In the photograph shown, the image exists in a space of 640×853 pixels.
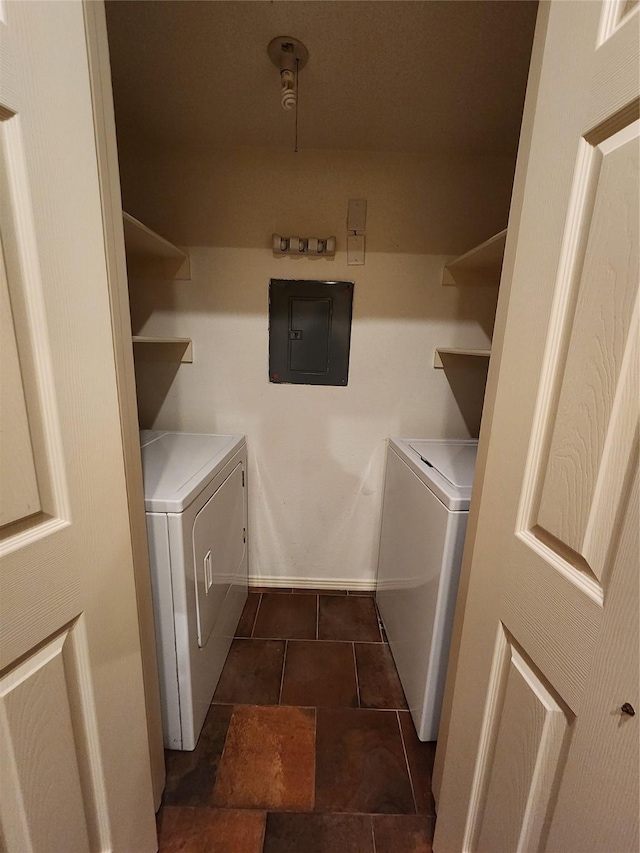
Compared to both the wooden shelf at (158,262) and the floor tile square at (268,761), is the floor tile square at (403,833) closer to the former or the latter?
the floor tile square at (268,761)

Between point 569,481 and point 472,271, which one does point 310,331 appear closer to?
point 472,271

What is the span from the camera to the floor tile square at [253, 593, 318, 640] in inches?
67.6

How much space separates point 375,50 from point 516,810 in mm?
1936

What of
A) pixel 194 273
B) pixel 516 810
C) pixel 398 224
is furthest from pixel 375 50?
pixel 516 810

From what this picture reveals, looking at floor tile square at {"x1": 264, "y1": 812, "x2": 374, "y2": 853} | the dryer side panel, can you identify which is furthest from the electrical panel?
floor tile square at {"x1": 264, "y1": 812, "x2": 374, "y2": 853}

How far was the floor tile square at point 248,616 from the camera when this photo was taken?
1.73 m

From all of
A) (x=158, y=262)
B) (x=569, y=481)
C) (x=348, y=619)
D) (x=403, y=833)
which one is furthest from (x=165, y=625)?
(x=158, y=262)

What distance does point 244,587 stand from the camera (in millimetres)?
1889

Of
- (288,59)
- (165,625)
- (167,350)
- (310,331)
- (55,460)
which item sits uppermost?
(288,59)

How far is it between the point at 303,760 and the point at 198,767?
353 mm

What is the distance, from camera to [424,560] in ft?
4.08

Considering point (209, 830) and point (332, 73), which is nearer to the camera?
point (209, 830)

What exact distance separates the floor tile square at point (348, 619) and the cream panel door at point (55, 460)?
3.76 ft

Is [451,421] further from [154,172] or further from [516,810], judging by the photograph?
[154,172]
